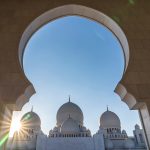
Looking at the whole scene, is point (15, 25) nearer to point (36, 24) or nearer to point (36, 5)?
point (36, 24)

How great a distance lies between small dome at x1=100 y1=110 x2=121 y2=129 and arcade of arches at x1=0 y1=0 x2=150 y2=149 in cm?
2398

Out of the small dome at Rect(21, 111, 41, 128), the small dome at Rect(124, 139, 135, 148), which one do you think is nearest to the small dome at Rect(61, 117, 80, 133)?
the small dome at Rect(21, 111, 41, 128)

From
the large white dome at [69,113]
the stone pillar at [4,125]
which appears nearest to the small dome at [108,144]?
the large white dome at [69,113]

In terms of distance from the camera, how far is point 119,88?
225 cm

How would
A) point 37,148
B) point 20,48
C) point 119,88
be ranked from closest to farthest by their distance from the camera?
1. point 119,88
2. point 20,48
3. point 37,148

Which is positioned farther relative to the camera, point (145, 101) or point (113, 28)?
point (113, 28)

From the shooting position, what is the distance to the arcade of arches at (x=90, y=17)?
2070mm

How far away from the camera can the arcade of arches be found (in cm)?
207

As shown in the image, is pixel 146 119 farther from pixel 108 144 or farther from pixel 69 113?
pixel 69 113

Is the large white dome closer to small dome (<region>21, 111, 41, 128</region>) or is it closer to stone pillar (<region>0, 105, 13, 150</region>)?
small dome (<region>21, 111, 41, 128</region>)

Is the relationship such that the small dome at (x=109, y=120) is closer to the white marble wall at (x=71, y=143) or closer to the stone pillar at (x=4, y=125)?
the white marble wall at (x=71, y=143)

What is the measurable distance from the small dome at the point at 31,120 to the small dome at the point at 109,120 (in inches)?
362

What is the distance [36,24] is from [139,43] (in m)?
1.52

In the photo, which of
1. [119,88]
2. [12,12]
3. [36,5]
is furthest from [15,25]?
[119,88]
